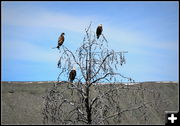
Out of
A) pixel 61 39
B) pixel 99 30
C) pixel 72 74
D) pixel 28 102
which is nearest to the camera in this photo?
pixel 72 74

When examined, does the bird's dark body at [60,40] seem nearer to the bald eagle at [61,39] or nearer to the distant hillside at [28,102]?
the bald eagle at [61,39]

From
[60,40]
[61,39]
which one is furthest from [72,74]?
[61,39]

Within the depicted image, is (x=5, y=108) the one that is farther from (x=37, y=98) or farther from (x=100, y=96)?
(x=100, y=96)

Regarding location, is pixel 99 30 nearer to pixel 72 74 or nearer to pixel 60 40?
pixel 60 40

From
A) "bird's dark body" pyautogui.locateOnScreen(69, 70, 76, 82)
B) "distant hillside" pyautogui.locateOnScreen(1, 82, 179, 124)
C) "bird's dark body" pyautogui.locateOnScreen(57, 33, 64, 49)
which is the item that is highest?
"bird's dark body" pyautogui.locateOnScreen(57, 33, 64, 49)

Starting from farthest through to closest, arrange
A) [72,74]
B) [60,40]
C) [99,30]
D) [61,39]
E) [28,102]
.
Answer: [28,102]
[99,30]
[61,39]
[60,40]
[72,74]

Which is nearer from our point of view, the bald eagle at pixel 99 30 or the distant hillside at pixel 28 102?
the bald eagle at pixel 99 30

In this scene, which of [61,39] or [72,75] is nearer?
[72,75]

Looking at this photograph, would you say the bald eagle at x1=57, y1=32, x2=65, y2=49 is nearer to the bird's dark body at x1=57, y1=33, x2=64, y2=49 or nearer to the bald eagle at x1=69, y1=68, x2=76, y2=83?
the bird's dark body at x1=57, y1=33, x2=64, y2=49

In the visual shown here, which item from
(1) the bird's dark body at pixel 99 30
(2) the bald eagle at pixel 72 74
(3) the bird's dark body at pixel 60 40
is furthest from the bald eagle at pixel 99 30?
(2) the bald eagle at pixel 72 74

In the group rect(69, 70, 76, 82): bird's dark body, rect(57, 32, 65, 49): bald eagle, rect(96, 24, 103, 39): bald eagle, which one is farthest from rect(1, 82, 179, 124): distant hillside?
rect(69, 70, 76, 82): bird's dark body

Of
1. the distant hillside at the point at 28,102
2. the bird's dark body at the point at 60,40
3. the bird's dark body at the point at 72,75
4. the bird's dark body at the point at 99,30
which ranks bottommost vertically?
the distant hillside at the point at 28,102

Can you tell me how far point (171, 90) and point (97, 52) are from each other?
64321 mm

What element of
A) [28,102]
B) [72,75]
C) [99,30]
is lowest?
[28,102]
